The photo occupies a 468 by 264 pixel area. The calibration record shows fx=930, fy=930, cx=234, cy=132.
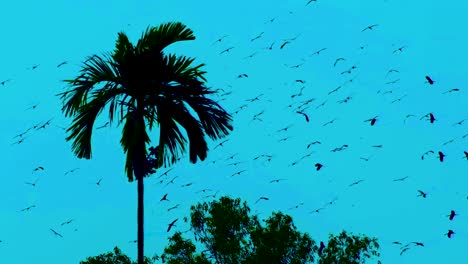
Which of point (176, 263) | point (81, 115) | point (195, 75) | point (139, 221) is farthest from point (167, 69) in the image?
point (176, 263)

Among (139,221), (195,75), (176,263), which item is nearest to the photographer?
(139,221)

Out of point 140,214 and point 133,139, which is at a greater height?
point 133,139

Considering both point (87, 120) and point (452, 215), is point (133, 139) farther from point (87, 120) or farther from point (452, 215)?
point (452, 215)

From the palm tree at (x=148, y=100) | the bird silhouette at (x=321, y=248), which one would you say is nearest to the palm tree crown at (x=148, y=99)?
the palm tree at (x=148, y=100)

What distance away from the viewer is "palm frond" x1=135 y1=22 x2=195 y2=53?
28406mm

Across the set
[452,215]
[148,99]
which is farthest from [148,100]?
[452,215]

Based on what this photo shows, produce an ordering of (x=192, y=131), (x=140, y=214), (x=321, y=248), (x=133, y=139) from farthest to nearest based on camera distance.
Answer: (x=321, y=248) < (x=192, y=131) < (x=133, y=139) < (x=140, y=214)

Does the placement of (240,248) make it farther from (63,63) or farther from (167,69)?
(167,69)

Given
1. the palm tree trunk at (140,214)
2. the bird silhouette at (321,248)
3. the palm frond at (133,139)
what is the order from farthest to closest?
1. the bird silhouette at (321,248)
2. the palm frond at (133,139)
3. the palm tree trunk at (140,214)

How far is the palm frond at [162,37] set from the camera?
93.2 feet

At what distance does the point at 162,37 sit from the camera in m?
28.5

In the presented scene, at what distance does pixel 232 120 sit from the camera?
94.6ft

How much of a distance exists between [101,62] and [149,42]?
158 centimetres

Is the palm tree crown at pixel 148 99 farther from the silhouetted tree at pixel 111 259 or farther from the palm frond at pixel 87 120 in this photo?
the silhouetted tree at pixel 111 259
